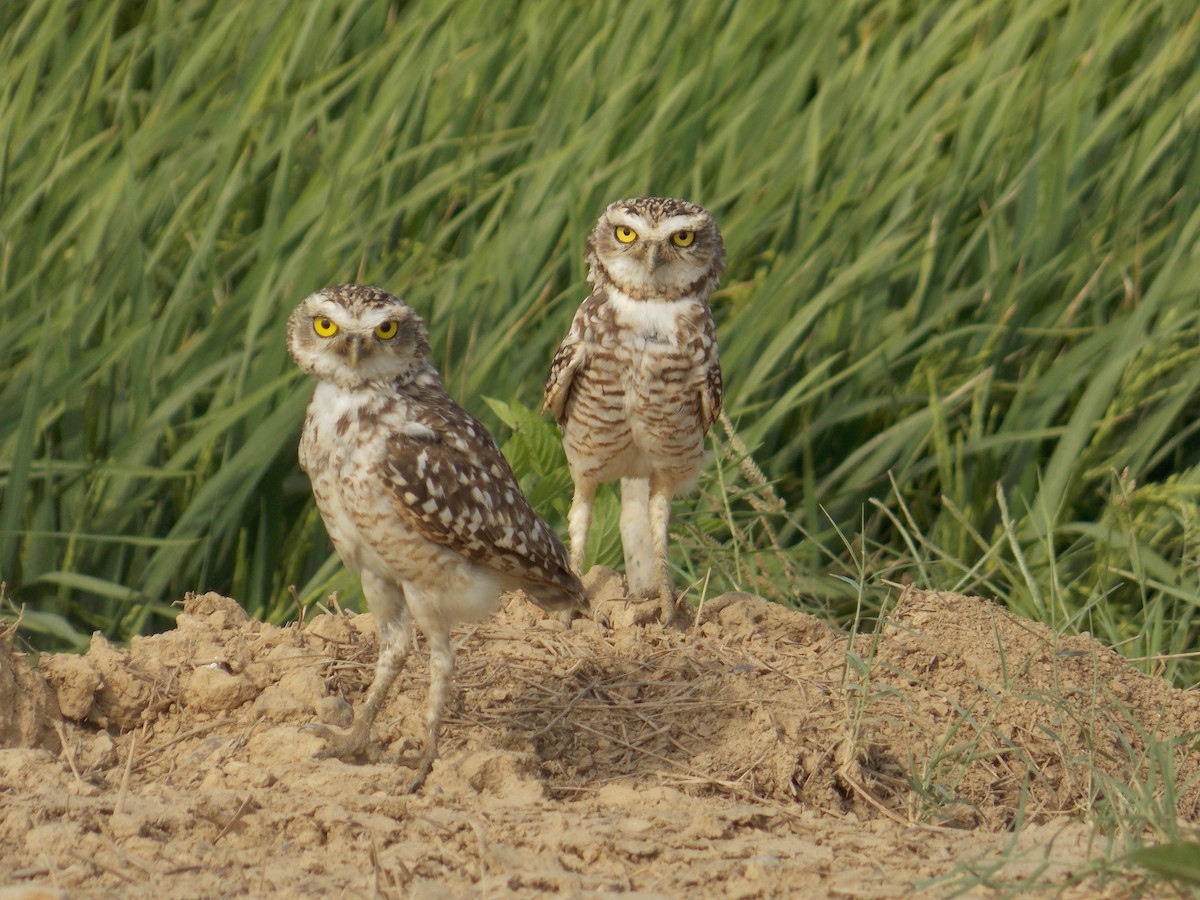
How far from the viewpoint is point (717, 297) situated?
259 inches

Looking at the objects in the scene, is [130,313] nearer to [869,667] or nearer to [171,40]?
[171,40]

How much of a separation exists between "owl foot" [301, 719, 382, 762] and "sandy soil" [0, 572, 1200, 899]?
0.04 meters

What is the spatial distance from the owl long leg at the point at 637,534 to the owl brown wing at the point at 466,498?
0.83 metres

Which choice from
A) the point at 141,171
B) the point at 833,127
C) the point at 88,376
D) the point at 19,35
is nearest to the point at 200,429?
the point at 88,376

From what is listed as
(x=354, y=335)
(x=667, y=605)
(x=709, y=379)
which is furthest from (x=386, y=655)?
(x=709, y=379)

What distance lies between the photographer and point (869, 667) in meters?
4.03

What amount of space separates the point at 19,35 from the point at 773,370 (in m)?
3.32

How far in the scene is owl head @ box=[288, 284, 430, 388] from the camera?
3.95m

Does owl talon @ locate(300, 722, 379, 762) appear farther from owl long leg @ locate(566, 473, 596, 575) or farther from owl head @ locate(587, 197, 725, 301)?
owl head @ locate(587, 197, 725, 301)

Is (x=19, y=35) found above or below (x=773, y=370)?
above

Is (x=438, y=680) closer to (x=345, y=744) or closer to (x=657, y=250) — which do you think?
(x=345, y=744)

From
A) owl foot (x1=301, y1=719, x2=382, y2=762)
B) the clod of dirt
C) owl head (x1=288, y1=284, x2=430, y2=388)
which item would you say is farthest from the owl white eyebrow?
the clod of dirt

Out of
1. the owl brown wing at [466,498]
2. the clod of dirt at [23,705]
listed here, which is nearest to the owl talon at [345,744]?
the owl brown wing at [466,498]

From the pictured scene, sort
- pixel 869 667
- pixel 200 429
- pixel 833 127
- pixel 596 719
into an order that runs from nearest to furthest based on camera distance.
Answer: pixel 869 667 → pixel 596 719 → pixel 200 429 → pixel 833 127
